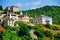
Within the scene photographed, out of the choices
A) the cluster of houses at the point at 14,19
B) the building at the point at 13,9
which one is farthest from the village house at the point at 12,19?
the building at the point at 13,9

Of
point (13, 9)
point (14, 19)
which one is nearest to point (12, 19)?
point (14, 19)

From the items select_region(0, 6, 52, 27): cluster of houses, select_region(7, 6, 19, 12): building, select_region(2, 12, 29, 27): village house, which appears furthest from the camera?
select_region(7, 6, 19, 12): building

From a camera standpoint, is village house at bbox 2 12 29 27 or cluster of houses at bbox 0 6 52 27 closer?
village house at bbox 2 12 29 27

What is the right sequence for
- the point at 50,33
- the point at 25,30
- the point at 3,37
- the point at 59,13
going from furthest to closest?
the point at 59,13, the point at 50,33, the point at 25,30, the point at 3,37

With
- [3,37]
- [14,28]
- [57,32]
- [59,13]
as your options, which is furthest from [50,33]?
[59,13]

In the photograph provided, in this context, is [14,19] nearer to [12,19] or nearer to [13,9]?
[12,19]

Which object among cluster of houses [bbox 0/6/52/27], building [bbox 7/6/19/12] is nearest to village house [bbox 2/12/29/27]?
cluster of houses [bbox 0/6/52/27]

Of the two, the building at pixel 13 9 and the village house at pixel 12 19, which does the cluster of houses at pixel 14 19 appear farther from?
the building at pixel 13 9

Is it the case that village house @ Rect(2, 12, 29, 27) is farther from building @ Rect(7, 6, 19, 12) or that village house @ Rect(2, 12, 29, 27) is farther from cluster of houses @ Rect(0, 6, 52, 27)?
building @ Rect(7, 6, 19, 12)

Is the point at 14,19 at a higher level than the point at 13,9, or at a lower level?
Answer: lower

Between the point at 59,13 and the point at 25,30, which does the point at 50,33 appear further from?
the point at 59,13

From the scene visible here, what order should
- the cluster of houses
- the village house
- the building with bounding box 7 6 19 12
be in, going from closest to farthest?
the village house
the cluster of houses
the building with bounding box 7 6 19 12

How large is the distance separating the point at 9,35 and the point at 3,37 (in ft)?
2.74

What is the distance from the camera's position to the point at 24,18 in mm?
36469
